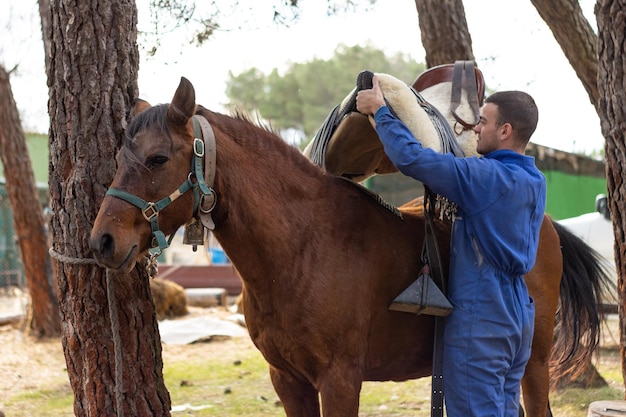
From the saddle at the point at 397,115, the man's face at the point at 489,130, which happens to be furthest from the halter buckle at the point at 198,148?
the man's face at the point at 489,130

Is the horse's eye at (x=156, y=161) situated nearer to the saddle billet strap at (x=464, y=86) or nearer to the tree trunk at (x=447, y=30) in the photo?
the saddle billet strap at (x=464, y=86)

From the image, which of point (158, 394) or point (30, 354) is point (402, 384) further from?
point (30, 354)

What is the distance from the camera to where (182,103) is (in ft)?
9.49

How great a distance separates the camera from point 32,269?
34.3ft

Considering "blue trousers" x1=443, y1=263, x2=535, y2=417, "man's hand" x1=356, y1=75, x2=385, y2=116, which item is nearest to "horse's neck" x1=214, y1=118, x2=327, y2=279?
"man's hand" x1=356, y1=75, x2=385, y2=116

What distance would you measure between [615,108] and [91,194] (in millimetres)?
3104

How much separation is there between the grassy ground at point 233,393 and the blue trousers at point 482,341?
2.44 m

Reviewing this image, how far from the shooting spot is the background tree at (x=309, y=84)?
132ft

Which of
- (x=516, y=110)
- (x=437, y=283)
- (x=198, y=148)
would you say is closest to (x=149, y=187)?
(x=198, y=148)

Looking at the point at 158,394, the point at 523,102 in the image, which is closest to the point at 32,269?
the point at 158,394

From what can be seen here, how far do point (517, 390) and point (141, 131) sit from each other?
2.06 m

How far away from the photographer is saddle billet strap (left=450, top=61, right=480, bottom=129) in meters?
3.89

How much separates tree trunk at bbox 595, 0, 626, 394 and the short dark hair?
1.45 m

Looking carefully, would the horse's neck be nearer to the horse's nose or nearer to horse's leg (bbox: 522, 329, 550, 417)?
the horse's nose
